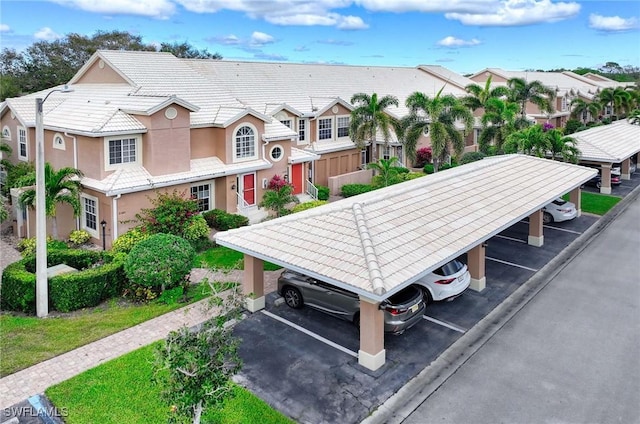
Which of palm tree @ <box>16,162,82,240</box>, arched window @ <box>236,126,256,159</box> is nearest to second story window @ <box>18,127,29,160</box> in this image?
palm tree @ <box>16,162,82,240</box>

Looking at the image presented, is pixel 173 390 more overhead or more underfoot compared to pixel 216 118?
more underfoot

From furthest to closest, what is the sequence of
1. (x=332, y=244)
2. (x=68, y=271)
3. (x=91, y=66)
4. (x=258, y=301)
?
(x=91, y=66), (x=68, y=271), (x=258, y=301), (x=332, y=244)

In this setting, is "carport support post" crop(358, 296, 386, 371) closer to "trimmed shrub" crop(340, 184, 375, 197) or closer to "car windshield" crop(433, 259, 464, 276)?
"car windshield" crop(433, 259, 464, 276)

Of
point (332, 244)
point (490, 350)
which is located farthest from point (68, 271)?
point (490, 350)

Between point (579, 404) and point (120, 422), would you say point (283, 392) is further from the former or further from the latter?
point (579, 404)

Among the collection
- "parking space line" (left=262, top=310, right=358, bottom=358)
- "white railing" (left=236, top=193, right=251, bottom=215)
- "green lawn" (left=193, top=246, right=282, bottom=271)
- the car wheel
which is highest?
"white railing" (left=236, top=193, right=251, bottom=215)

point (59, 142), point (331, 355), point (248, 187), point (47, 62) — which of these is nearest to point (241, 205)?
point (248, 187)
